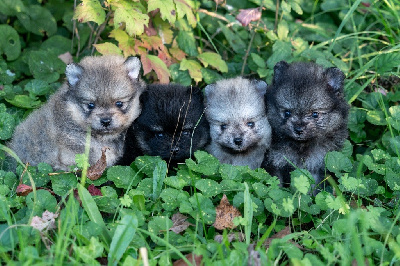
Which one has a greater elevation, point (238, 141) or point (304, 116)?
point (304, 116)

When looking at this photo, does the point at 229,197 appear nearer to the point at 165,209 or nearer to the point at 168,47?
the point at 165,209

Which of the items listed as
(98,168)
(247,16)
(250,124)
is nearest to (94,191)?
(98,168)

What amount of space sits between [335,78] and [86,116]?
7.50ft

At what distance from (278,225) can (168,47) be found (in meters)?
2.91

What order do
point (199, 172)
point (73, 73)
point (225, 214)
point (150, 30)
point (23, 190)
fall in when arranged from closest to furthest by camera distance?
point (225, 214), point (23, 190), point (199, 172), point (73, 73), point (150, 30)

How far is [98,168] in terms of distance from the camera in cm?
466

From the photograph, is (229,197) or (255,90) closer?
(229,197)

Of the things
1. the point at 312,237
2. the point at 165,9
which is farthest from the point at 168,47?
the point at 312,237

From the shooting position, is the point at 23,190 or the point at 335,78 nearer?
the point at 23,190

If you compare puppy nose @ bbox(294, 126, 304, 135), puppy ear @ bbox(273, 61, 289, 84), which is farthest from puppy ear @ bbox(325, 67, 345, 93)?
puppy nose @ bbox(294, 126, 304, 135)

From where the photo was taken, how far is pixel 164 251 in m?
3.59

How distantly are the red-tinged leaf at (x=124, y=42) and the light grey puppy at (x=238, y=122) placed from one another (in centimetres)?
96

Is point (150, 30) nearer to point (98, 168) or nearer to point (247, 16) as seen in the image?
point (247, 16)

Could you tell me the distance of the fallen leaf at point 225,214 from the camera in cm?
405
